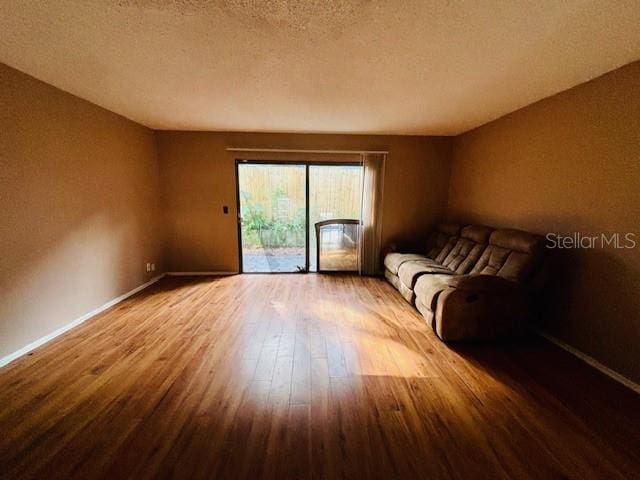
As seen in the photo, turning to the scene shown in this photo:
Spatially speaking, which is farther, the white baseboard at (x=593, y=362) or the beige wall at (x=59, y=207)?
the beige wall at (x=59, y=207)

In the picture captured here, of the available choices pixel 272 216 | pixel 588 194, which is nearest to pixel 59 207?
pixel 272 216

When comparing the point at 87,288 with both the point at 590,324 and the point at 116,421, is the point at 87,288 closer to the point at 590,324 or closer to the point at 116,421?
the point at 116,421

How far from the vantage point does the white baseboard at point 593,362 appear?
182cm

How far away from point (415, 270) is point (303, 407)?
6.79 feet

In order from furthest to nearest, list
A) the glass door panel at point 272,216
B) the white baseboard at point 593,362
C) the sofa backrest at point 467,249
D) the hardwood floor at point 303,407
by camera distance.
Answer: the glass door panel at point 272,216, the sofa backrest at point 467,249, the white baseboard at point 593,362, the hardwood floor at point 303,407

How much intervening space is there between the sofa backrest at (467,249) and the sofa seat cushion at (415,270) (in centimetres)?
14

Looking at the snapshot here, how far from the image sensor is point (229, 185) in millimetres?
4184

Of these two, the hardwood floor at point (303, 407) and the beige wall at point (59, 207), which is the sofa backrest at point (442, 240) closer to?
the hardwood floor at point (303, 407)

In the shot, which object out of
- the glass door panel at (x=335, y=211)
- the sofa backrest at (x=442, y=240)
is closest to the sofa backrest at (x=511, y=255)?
the sofa backrest at (x=442, y=240)

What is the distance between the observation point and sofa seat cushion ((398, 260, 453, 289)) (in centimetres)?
306

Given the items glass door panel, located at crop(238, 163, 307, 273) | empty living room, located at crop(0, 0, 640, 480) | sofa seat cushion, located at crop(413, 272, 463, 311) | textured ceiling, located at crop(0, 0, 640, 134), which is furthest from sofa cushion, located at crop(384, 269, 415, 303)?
textured ceiling, located at crop(0, 0, 640, 134)

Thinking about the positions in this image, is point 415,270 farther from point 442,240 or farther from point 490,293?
point 442,240

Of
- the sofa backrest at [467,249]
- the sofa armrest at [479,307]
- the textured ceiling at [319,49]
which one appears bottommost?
the sofa armrest at [479,307]

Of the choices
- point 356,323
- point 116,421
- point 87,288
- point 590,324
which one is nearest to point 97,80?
point 87,288
